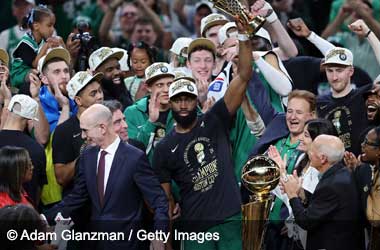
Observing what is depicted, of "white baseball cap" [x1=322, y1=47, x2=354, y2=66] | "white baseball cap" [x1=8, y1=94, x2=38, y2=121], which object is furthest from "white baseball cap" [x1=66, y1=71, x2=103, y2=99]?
"white baseball cap" [x1=322, y1=47, x2=354, y2=66]

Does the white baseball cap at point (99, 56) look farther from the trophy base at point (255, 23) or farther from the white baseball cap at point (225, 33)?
the trophy base at point (255, 23)

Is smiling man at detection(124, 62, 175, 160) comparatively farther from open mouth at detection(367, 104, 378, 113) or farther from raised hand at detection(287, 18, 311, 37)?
open mouth at detection(367, 104, 378, 113)

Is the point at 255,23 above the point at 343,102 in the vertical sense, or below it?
above

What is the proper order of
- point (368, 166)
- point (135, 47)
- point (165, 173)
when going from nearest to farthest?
point (368, 166), point (165, 173), point (135, 47)

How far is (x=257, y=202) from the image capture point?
7.40 meters

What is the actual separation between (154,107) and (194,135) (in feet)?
2.77

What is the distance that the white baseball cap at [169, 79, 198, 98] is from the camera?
9938mm

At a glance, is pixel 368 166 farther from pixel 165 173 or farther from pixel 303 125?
pixel 165 173

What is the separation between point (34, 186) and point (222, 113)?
1.64 metres

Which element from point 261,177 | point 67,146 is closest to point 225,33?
point 67,146

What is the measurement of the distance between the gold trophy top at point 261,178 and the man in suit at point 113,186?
190 cm

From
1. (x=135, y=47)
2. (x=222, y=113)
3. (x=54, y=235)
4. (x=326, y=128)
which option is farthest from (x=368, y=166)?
(x=135, y=47)

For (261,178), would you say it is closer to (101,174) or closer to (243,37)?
(243,37)

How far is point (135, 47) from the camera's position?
12.3 meters
